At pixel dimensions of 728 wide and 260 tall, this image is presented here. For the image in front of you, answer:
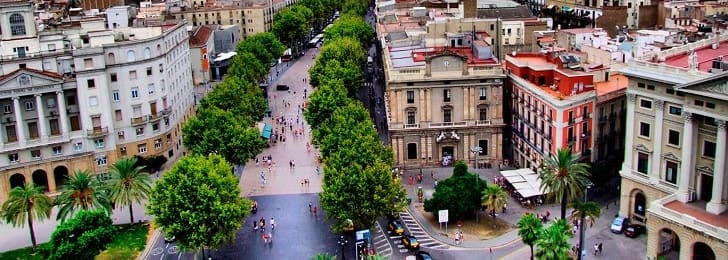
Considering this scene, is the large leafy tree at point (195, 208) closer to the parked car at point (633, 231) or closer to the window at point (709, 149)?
the parked car at point (633, 231)

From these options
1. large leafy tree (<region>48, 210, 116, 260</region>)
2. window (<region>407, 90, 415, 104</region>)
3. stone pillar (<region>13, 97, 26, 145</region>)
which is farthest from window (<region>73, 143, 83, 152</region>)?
window (<region>407, 90, 415, 104</region>)

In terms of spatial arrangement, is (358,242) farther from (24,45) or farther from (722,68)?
(24,45)

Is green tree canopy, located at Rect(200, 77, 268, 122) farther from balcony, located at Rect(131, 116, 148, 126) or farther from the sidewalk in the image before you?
the sidewalk

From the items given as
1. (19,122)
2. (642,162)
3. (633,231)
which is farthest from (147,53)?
(633,231)

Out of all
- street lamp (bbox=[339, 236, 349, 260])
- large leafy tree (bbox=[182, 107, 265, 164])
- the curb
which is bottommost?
the curb

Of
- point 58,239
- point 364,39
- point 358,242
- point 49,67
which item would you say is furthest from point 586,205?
point 364,39

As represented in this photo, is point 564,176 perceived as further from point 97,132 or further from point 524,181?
point 97,132

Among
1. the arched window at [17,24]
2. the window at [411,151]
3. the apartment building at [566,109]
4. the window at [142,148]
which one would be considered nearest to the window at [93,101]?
the window at [142,148]
